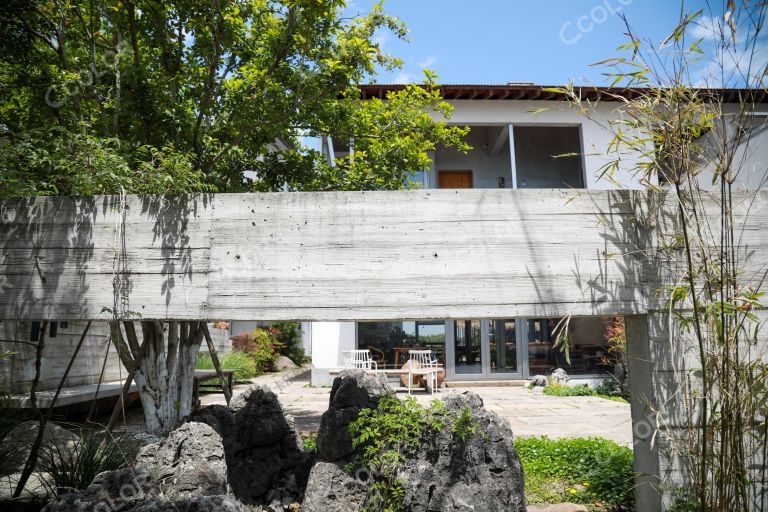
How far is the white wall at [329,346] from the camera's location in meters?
11.6

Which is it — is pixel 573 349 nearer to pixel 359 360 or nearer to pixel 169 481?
pixel 359 360

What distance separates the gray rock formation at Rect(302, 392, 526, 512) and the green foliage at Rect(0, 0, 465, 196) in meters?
2.26

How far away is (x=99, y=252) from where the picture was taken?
2480 mm

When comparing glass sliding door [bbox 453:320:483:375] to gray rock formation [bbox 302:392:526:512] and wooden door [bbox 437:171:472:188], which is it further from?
gray rock formation [bbox 302:392:526:512]

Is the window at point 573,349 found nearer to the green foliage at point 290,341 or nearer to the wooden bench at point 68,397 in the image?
the wooden bench at point 68,397

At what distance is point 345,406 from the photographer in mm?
3197

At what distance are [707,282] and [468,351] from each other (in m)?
10.4

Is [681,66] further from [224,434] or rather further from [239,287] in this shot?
[224,434]

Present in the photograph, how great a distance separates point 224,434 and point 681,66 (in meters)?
3.31

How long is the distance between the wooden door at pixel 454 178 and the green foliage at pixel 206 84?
6926mm

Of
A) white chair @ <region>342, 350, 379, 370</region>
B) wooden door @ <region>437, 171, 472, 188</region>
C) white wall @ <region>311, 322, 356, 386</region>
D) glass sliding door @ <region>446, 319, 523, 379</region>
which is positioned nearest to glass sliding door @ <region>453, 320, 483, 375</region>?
glass sliding door @ <region>446, 319, 523, 379</region>

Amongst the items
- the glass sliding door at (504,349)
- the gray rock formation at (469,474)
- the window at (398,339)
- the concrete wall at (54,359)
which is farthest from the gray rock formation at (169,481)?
the glass sliding door at (504,349)

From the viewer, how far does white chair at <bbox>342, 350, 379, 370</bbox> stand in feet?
35.6

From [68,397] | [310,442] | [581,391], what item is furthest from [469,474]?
[581,391]
